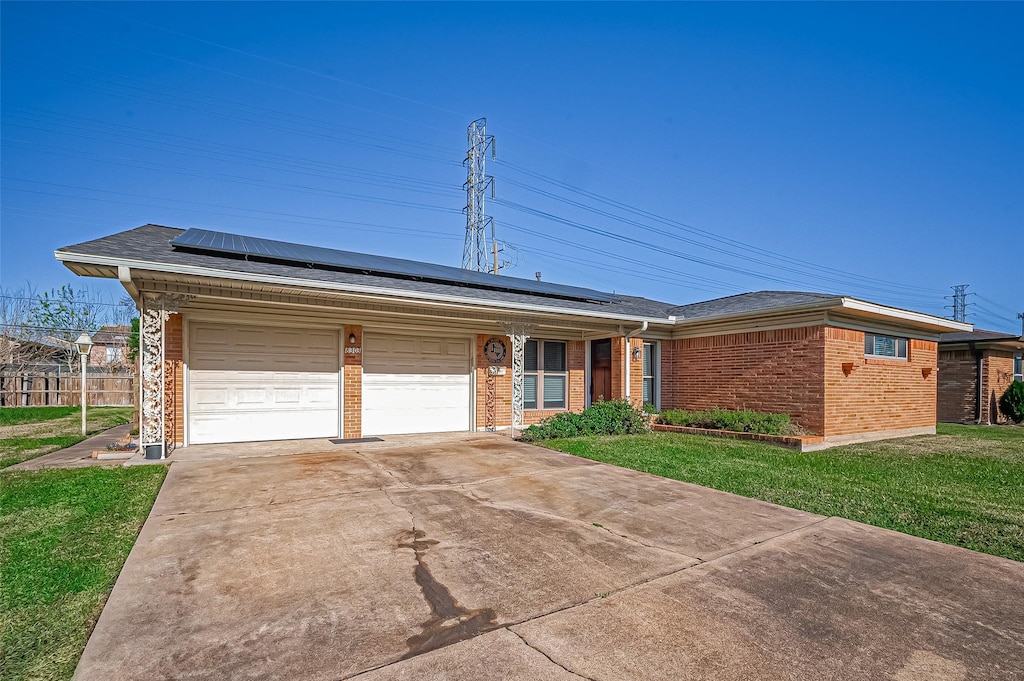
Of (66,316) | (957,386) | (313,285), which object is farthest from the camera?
(66,316)

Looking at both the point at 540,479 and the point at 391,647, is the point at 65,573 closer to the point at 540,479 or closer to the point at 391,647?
the point at 391,647

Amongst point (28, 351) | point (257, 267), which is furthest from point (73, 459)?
point (28, 351)

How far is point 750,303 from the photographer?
12.9m

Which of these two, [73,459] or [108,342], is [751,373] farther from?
[108,342]

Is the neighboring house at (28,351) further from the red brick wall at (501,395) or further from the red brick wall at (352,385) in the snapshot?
the red brick wall at (501,395)

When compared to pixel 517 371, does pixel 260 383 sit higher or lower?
lower

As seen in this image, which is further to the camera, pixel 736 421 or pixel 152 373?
pixel 736 421

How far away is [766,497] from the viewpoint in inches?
242

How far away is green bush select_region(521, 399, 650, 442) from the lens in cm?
1062

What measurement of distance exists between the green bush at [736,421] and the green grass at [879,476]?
0.59 metres

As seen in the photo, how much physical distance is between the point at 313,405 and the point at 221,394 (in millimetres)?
1606

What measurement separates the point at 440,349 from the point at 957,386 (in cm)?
1697

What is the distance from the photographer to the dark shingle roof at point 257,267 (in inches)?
290

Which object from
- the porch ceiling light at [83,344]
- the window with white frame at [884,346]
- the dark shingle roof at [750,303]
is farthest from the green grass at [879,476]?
the porch ceiling light at [83,344]
